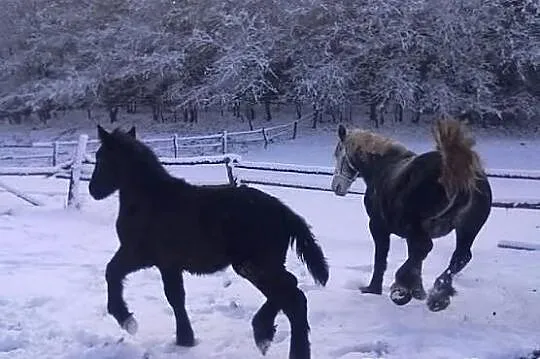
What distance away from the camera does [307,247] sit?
4.17 meters

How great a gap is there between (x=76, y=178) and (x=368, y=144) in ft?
20.2

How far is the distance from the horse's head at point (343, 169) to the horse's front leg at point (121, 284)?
272cm

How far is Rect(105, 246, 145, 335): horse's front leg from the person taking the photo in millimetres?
4488

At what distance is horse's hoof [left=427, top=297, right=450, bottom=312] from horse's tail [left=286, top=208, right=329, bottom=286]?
1432 mm

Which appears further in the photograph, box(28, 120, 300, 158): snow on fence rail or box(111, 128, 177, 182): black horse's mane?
box(28, 120, 300, 158): snow on fence rail

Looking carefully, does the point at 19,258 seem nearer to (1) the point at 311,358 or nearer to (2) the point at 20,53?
(1) the point at 311,358

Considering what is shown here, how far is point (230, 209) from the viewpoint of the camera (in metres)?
4.18

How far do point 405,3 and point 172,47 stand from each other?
10.6 metres

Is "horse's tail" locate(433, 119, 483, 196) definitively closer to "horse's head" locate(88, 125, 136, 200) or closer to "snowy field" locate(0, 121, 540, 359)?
"snowy field" locate(0, 121, 540, 359)

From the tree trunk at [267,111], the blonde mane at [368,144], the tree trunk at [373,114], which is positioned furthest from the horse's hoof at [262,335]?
the tree trunk at [267,111]

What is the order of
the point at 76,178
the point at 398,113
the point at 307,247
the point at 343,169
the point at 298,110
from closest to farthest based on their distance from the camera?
the point at 307,247, the point at 343,169, the point at 76,178, the point at 398,113, the point at 298,110

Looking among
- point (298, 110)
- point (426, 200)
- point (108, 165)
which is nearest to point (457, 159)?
point (426, 200)

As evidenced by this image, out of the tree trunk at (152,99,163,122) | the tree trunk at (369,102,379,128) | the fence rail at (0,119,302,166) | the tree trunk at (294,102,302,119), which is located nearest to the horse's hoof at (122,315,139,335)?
the fence rail at (0,119,302,166)

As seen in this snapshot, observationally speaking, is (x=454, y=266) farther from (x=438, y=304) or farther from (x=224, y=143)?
(x=224, y=143)
